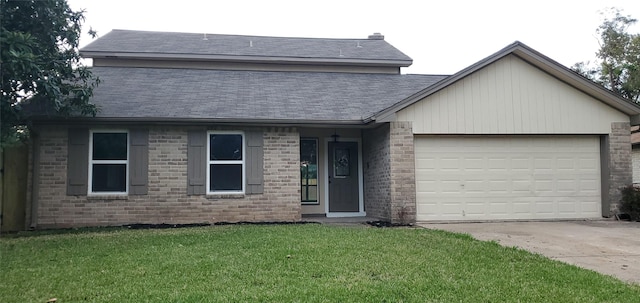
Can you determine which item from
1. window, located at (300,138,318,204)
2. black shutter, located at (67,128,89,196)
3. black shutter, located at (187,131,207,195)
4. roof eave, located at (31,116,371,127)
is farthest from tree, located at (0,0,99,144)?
window, located at (300,138,318,204)

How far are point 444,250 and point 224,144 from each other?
6.26 metres

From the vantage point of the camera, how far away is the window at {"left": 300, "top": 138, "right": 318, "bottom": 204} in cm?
1295

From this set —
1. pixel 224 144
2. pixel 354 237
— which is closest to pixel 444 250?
pixel 354 237

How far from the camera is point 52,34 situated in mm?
9266

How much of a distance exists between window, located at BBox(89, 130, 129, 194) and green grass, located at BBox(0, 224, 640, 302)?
2639 mm

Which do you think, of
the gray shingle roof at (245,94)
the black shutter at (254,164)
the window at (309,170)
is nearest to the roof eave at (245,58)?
the gray shingle roof at (245,94)

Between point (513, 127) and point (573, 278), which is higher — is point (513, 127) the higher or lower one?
the higher one

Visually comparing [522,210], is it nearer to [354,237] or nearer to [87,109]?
[354,237]

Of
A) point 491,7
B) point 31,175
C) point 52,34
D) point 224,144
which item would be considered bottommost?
point 31,175

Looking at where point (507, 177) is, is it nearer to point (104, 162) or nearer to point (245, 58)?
point (245, 58)

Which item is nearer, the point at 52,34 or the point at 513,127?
the point at 52,34

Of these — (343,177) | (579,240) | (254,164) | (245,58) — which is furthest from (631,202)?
(245,58)

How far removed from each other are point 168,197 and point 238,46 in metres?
7.07

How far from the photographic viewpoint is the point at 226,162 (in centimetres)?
1126
